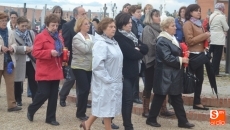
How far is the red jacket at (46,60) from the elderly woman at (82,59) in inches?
13.2

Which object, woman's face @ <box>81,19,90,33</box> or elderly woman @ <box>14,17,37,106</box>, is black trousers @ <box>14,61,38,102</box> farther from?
woman's face @ <box>81,19,90,33</box>

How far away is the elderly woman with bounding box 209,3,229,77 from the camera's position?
1117 cm

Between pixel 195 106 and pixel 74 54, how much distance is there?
7.89ft

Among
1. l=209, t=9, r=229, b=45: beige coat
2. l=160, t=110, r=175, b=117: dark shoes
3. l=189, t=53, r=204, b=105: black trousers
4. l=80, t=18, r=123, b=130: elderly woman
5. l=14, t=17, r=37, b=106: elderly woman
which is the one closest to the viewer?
l=80, t=18, r=123, b=130: elderly woman

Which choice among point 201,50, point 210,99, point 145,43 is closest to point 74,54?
point 145,43

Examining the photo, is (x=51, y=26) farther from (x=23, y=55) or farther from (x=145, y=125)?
(x=145, y=125)

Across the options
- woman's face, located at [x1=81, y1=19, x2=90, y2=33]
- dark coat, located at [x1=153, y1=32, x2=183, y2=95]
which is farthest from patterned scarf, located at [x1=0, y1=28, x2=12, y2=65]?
dark coat, located at [x1=153, y1=32, x2=183, y2=95]

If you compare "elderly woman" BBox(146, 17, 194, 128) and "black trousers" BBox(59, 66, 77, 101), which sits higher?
"elderly woman" BBox(146, 17, 194, 128)

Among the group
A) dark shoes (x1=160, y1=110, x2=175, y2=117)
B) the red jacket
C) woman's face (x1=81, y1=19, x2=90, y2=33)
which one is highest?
woman's face (x1=81, y1=19, x2=90, y2=33)

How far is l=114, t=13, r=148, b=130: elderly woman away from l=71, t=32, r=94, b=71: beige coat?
2.68 feet

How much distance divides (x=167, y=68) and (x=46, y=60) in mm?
1872

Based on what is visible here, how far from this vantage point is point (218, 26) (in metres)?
11.3

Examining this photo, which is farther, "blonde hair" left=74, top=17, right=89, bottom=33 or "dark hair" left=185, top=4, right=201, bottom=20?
"dark hair" left=185, top=4, right=201, bottom=20

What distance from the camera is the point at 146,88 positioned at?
24.9 feet
